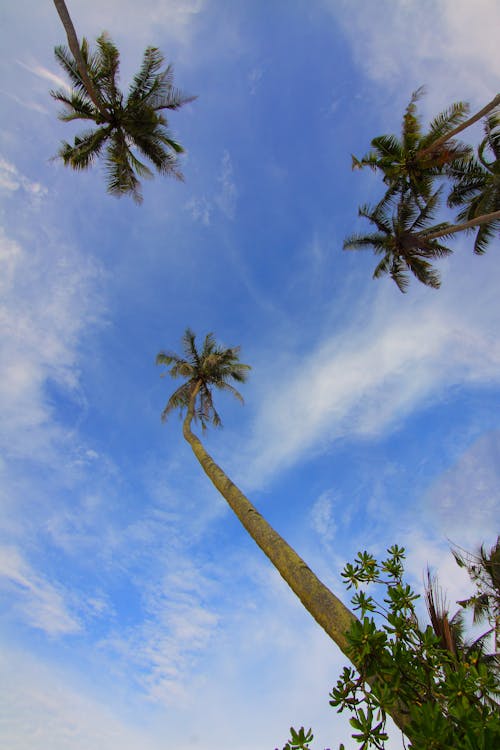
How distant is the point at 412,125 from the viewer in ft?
41.9

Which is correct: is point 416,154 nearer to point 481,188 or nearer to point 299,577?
point 481,188

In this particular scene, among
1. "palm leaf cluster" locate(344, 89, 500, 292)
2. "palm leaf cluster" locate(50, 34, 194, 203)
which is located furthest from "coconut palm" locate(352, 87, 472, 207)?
"palm leaf cluster" locate(50, 34, 194, 203)

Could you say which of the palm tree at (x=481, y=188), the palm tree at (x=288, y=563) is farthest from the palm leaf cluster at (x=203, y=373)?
the palm tree at (x=481, y=188)

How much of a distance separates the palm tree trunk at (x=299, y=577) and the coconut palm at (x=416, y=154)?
12665 millimetres

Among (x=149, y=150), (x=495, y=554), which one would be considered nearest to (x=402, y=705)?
(x=495, y=554)

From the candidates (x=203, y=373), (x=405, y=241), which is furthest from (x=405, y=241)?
(x=203, y=373)

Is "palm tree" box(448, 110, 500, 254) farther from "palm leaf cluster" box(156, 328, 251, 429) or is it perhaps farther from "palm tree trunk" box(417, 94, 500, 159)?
"palm leaf cluster" box(156, 328, 251, 429)

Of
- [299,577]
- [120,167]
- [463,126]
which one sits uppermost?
[120,167]

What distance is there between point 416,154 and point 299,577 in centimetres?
1443

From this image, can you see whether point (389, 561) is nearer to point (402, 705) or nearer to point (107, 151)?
point (402, 705)

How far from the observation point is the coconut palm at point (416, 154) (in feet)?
40.6

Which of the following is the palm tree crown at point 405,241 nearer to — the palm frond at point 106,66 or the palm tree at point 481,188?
the palm tree at point 481,188

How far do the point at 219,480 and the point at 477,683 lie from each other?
5493 mm

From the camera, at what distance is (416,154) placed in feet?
42.4
